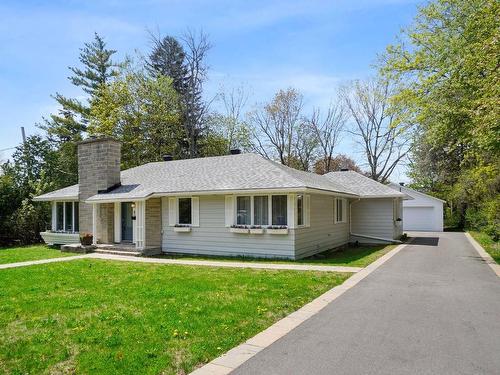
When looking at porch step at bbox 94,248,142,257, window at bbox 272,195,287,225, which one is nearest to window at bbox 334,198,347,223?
window at bbox 272,195,287,225

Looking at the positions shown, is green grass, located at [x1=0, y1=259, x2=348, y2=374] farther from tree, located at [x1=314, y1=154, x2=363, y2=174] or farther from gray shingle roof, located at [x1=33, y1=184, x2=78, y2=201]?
tree, located at [x1=314, y1=154, x2=363, y2=174]

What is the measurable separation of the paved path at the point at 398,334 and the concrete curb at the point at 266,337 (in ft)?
0.36

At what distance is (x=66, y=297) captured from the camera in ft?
26.0

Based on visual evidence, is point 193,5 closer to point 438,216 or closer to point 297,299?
point 297,299

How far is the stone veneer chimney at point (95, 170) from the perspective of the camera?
1834 centimetres

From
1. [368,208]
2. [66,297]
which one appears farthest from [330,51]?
[66,297]

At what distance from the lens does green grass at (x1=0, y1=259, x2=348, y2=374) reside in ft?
15.3

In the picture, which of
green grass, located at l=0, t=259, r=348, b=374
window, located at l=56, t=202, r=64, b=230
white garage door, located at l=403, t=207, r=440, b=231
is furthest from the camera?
white garage door, located at l=403, t=207, r=440, b=231

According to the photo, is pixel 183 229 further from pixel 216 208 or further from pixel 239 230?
pixel 239 230

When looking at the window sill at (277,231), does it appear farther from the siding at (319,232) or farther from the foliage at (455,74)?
the foliage at (455,74)

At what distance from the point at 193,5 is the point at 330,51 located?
8.34 metres

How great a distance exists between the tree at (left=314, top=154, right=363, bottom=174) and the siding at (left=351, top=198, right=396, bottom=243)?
19.8 meters

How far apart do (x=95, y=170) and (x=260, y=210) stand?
8.83 meters

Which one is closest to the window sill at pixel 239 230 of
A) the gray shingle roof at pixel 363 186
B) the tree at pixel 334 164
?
the gray shingle roof at pixel 363 186
